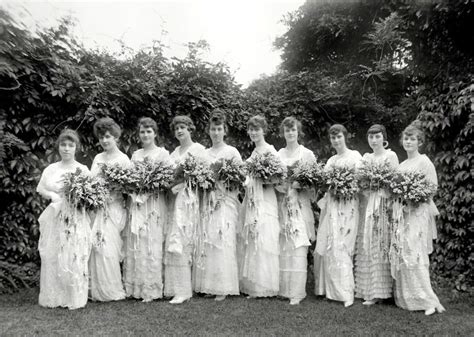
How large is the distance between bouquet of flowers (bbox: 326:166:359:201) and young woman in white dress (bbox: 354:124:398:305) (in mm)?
262

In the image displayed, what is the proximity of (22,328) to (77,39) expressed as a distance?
174 inches

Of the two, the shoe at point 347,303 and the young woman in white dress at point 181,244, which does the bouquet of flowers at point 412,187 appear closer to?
the shoe at point 347,303

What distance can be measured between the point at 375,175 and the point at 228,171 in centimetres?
185

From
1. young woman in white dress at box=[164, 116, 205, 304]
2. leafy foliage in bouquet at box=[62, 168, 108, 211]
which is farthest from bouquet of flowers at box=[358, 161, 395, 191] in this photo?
leafy foliage in bouquet at box=[62, 168, 108, 211]

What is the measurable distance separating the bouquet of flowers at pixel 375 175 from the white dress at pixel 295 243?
762 millimetres

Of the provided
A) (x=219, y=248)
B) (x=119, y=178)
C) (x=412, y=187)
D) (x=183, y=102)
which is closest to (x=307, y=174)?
(x=412, y=187)

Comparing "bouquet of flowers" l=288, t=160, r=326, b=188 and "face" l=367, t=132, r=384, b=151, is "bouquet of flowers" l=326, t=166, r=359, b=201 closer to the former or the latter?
"bouquet of flowers" l=288, t=160, r=326, b=188

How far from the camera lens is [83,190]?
531 cm

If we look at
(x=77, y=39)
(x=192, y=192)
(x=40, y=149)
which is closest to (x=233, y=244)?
(x=192, y=192)

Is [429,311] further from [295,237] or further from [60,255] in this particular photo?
[60,255]

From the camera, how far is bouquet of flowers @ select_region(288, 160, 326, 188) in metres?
5.57

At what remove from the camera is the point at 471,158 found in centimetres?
632

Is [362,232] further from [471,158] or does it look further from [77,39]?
[77,39]

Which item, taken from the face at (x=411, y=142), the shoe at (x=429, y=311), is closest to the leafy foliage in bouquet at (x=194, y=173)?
the face at (x=411, y=142)
